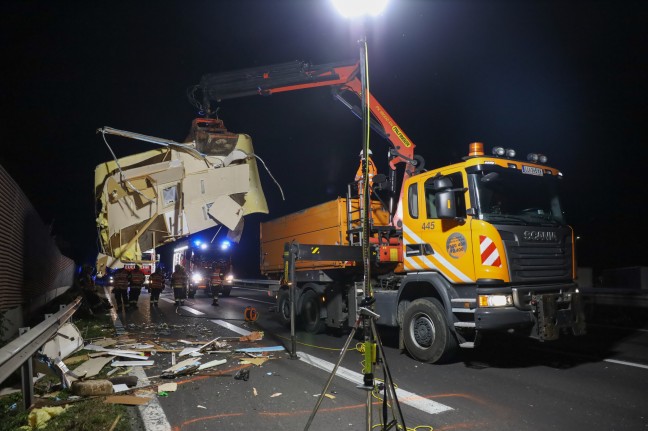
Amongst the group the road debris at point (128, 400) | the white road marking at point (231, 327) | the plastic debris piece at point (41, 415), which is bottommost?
the white road marking at point (231, 327)

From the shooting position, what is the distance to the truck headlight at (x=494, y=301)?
565cm

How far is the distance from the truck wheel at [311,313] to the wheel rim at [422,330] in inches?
120

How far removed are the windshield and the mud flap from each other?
1.11m

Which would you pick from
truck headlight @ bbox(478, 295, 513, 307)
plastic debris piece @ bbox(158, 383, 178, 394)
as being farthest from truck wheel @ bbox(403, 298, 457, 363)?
plastic debris piece @ bbox(158, 383, 178, 394)

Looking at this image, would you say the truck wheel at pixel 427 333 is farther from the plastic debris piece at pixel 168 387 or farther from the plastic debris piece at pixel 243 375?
the plastic debris piece at pixel 168 387

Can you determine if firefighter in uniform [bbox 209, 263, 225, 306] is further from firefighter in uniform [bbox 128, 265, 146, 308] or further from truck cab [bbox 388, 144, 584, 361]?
truck cab [bbox 388, 144, 584, 361]

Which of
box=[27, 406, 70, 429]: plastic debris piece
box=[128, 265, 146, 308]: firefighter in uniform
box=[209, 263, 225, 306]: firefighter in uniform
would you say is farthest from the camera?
box=[209, 263, 225, 306]: firefighter in uniform

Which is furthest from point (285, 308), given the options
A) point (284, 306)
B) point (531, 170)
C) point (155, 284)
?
point (155, 284)

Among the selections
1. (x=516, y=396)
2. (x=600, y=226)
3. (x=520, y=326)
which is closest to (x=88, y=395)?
(x=516, y=396)

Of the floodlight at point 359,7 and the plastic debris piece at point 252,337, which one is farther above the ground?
Result: the floodlight at point 359,7

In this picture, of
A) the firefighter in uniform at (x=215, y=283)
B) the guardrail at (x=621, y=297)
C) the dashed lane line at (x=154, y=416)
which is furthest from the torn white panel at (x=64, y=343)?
the guardrail at (x=621, y=297)

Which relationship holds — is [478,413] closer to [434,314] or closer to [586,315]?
[434,314]

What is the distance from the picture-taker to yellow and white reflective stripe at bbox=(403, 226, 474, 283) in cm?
608

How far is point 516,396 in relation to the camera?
481cm
